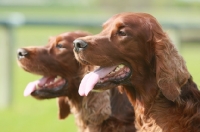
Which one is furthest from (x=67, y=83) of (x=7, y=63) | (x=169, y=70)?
(x=7, y=63)

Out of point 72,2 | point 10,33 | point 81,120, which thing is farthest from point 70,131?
point 72,2

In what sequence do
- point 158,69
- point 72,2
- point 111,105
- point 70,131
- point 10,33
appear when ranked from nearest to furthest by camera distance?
1. point 158,69
2. point 111,105
3. point 70,131
4. point 10,33
5. point 72,2

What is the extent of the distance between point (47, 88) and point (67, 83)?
0.70ft

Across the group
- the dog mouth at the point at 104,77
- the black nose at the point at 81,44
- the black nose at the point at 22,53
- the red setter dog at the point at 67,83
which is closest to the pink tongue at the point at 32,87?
the red setter dog at the point at 67,83

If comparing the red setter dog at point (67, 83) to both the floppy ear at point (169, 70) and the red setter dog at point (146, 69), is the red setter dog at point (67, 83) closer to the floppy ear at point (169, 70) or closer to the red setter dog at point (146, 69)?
the red setter dog at point (146, 69)

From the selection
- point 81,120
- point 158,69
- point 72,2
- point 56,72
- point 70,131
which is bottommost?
point 72,2

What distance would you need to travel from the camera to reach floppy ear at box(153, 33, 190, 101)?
533cm

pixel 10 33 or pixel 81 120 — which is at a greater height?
pixel 81 120

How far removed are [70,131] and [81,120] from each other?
3.05 m

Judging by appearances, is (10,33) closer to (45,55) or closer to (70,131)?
(70,131)

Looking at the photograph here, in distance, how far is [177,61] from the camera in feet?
17.7

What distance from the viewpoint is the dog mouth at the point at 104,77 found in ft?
17.9

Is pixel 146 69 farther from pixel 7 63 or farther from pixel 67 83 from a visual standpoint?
pixel 7 63

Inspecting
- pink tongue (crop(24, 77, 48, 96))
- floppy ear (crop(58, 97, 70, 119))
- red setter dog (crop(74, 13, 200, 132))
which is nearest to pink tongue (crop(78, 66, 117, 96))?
red setter dog (crop(74, 13, 200, 132))
